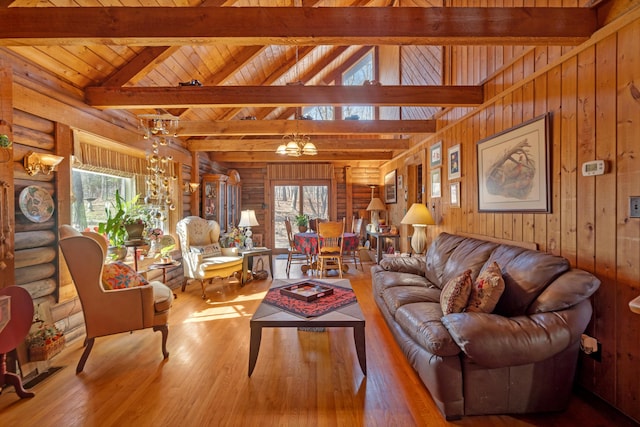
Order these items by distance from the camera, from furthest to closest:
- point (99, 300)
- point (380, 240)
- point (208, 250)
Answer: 1. point (380, 240)
2. point (208, 250)
3. point (99, 300)

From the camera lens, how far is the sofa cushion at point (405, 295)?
8.14 ft

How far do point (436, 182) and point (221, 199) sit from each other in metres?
4.23

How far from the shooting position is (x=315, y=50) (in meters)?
5.71

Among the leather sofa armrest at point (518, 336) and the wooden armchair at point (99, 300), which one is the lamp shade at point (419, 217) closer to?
the leather sofa armrest at point (518, 336)

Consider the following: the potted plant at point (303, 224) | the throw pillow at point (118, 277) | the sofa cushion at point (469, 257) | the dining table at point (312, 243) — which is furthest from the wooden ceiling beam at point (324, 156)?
the throw pillow at point (118, 277)

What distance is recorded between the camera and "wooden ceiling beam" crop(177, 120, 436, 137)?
14.6 feet

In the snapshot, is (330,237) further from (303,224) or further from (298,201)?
(298,201)

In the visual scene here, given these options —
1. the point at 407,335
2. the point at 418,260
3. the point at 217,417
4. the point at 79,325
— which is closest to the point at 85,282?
the point at 79,325

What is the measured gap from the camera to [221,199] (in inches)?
244

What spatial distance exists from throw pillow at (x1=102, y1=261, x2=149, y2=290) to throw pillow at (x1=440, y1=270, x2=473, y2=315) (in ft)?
8.22

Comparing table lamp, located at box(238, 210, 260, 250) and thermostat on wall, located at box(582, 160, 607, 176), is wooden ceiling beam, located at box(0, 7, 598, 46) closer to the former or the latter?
thermostat on wall, located at box(582, 160, 607, 176)

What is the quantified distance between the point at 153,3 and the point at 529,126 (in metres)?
3.60

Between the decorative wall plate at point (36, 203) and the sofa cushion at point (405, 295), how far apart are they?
304cm

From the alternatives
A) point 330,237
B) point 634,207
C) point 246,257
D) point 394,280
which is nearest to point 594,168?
point 634,207
